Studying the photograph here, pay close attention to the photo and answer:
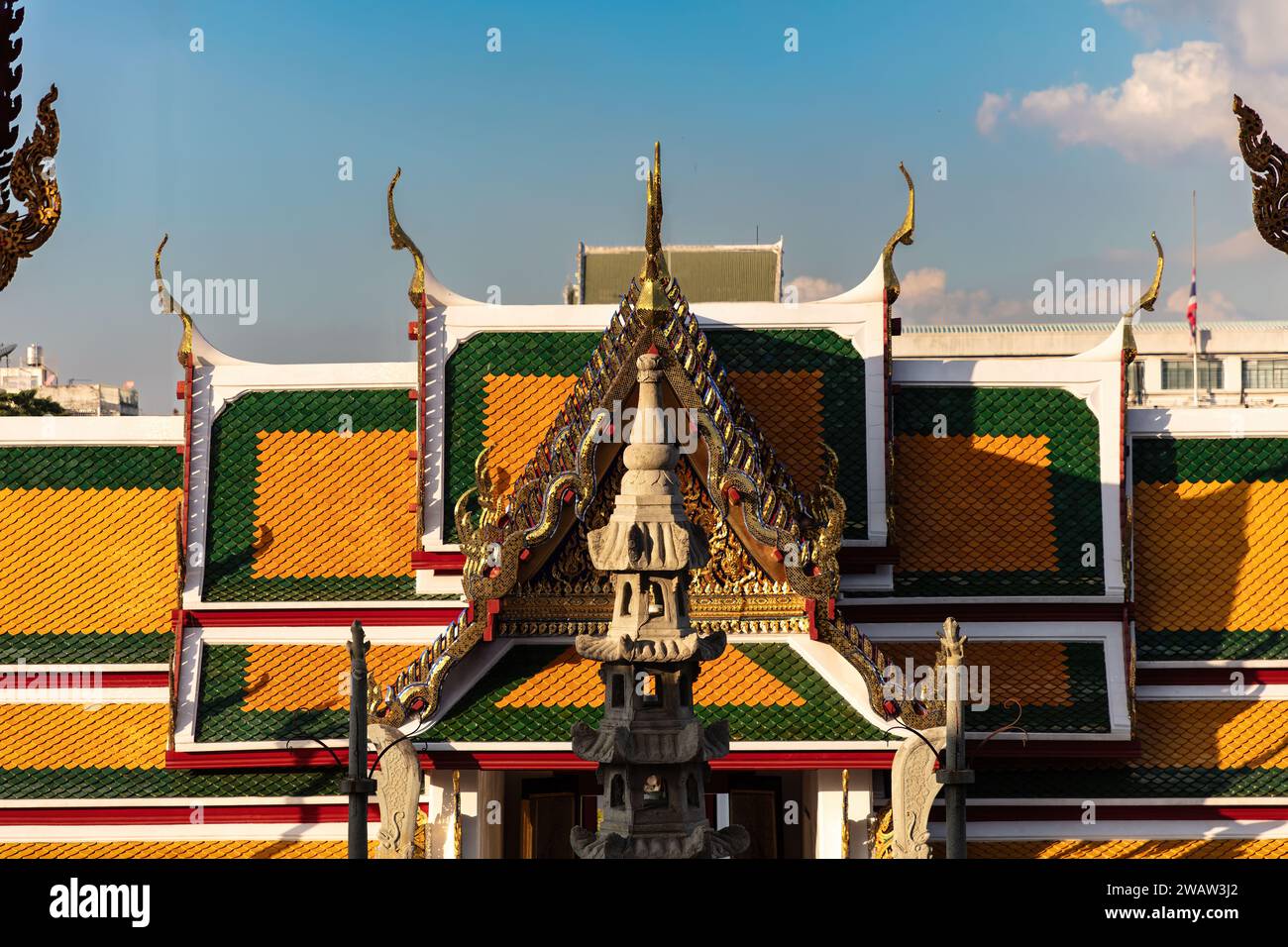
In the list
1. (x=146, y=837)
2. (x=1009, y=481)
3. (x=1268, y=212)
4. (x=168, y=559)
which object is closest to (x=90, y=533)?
(x=168, y=559)

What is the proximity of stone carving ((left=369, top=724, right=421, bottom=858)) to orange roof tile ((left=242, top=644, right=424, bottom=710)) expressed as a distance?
224cm

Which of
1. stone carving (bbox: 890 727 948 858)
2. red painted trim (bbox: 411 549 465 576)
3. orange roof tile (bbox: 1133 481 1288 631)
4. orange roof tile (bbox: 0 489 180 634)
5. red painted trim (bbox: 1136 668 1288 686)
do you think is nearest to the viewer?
stone carving (bbox: 890 727 948 858)

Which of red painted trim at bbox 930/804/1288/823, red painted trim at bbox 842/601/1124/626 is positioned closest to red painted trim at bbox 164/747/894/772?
red painted trim at bbox 930/804/1288/823

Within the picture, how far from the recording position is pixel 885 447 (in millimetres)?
20219

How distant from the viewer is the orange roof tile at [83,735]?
19.4 meters

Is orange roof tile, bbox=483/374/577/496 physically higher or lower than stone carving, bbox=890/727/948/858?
higher

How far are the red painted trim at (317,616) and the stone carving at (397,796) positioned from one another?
3007mm

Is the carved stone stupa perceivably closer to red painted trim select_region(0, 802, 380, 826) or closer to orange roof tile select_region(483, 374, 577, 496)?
red painted trim select_region(0, 802, 380, 826)

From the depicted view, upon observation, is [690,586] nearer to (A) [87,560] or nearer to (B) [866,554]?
(B) [866,554]

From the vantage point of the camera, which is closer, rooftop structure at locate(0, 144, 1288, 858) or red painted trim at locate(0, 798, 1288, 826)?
rooftop structure at locate(0, 144, 1288, 858)

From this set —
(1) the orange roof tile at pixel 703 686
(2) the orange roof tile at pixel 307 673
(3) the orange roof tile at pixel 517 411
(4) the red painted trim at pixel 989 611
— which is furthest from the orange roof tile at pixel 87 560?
(4) the red painted trim at pixel 989 611

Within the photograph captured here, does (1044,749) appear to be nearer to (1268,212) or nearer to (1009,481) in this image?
(1009,481)

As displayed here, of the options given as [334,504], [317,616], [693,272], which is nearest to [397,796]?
[317,616]

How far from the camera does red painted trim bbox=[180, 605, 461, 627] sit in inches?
772
